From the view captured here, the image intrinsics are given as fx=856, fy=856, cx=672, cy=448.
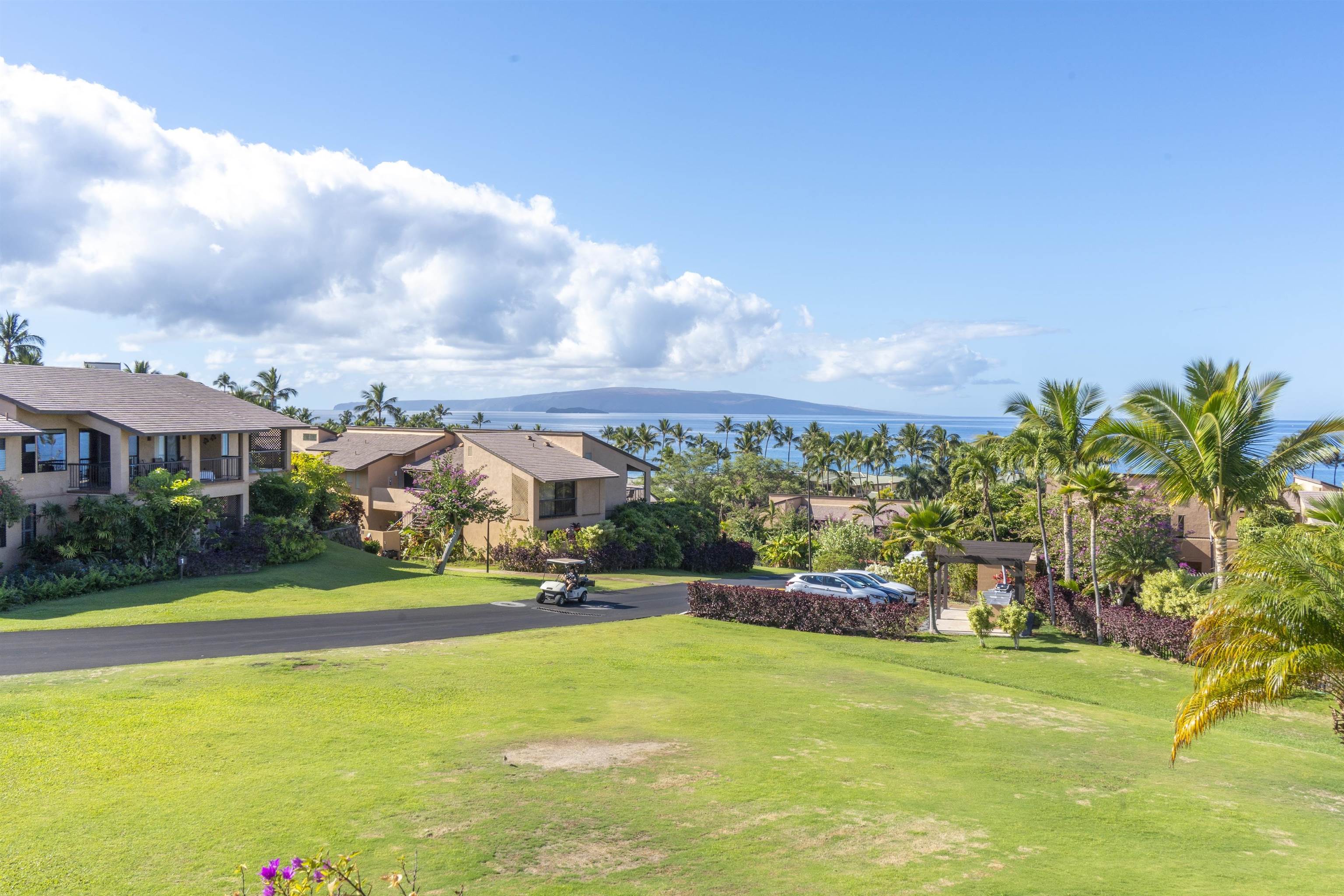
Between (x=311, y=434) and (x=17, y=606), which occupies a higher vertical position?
(x=311, y=434)

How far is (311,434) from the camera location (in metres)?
63.7

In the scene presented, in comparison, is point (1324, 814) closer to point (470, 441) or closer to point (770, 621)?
point (770, 621)

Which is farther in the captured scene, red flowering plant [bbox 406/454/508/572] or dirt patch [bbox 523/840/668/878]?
red flowering plant [bbox 406/454/508/572]

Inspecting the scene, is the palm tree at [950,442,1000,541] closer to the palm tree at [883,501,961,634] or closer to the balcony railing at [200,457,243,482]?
the palm tree at [883,501,961,634]

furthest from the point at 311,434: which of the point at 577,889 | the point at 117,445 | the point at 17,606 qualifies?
the point at 577,889

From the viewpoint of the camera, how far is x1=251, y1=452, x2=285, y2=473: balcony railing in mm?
47094

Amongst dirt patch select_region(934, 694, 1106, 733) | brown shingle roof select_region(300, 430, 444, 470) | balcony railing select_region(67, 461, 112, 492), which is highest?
brown shingle roof select_region(300, 430, 444, 470)

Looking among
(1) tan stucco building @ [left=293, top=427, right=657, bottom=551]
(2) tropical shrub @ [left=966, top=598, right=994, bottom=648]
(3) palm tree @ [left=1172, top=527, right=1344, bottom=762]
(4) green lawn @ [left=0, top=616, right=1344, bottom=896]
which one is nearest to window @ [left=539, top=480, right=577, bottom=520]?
(1) tan stucco building @ [left=293, top=427, right=657, bottom=551]

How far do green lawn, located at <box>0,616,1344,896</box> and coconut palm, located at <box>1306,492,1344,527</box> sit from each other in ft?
15.7

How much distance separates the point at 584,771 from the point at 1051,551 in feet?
110

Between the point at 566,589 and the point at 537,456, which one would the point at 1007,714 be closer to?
the point at 566,589

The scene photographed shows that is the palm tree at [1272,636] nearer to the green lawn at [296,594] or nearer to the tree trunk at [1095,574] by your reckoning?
the tree trunk at [1095,574]

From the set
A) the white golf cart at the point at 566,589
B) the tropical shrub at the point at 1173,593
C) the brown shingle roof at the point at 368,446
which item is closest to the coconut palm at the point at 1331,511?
the tropical shrub at the point at 1173,593

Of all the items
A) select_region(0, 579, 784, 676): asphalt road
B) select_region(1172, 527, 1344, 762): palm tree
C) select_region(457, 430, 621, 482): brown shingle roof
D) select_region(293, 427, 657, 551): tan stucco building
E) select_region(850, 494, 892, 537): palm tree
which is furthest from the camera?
select_region(850, 494, 892, 537): palm tree
